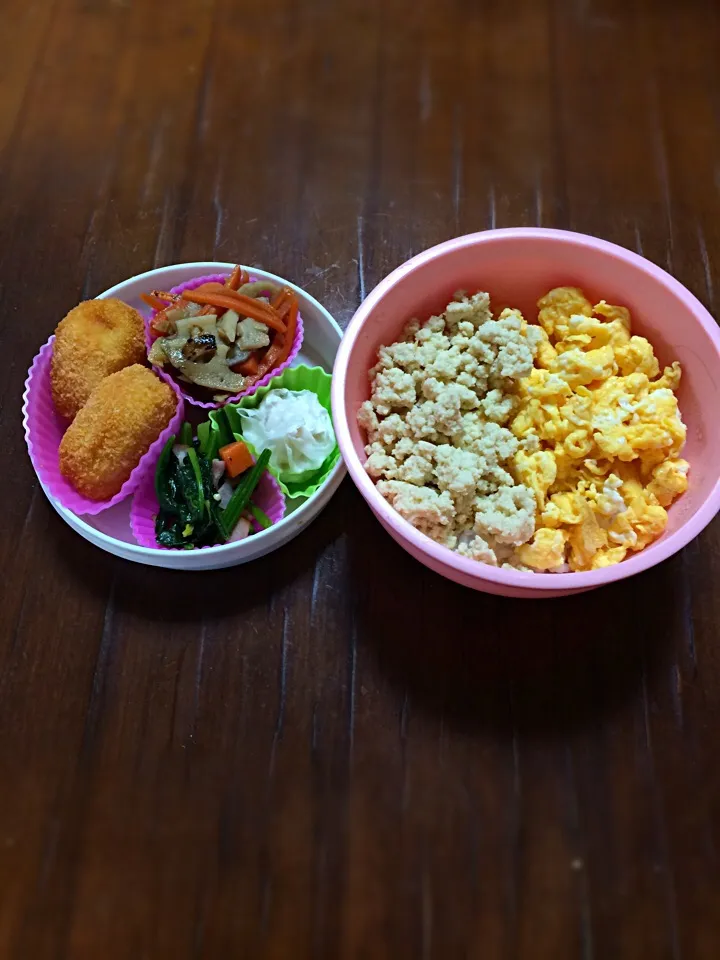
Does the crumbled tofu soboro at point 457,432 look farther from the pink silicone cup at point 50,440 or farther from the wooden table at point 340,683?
the pink silicone cup at point 50,440

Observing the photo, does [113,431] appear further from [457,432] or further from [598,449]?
[598,449]

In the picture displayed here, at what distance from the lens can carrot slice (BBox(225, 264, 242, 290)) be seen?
46.4 inches

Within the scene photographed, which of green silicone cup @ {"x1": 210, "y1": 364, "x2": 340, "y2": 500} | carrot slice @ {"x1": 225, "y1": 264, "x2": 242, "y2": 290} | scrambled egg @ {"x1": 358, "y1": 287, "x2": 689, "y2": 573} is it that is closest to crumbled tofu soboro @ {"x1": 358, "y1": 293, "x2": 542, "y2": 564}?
scrambled egg @ {"x1": 358, "y1": 287, "x2": 689, "y2": 573}

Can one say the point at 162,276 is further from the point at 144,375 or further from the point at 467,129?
the point at 467,129

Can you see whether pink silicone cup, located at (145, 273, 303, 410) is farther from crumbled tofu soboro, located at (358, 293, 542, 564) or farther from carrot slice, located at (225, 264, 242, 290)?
crumbled tofu soboro, located at (358, 293, 542, 564)

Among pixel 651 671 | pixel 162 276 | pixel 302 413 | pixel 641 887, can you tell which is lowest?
pixel 641 887

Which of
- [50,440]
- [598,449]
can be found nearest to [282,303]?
[50,440]

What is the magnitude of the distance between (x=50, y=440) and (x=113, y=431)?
5.9 inches

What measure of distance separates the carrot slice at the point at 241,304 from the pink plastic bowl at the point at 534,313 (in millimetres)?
186

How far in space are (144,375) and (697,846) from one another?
988 mm

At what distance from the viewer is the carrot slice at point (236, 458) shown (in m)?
1.10

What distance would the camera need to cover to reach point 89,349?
3.68 feet

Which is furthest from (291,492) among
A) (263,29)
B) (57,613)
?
(263,29)

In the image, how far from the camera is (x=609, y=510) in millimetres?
971
